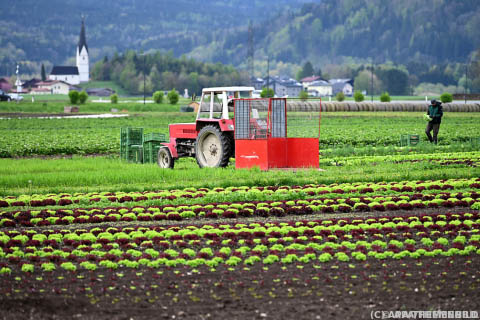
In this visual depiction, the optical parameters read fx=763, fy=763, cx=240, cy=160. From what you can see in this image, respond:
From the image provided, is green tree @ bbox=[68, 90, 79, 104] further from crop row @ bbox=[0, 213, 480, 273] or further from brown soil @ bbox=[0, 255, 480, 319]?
brown soil @ bbox=[0, 255, 480, 319]

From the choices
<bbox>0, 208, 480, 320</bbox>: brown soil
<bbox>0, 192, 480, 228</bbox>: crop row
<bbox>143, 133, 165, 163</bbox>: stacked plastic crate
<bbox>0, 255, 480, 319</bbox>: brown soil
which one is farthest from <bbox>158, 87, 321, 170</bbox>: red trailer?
<bbox>0, 255, 480, 319</bbox>: brown soil

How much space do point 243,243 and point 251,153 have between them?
1050cm

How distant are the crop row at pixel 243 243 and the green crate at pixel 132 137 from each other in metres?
14.8

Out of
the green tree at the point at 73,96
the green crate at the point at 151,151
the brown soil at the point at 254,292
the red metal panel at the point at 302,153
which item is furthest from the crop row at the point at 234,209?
the green tree at the point at 73,96

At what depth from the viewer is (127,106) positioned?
367ft

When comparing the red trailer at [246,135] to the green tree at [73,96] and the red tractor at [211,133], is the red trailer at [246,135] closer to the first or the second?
the red tractor at [211,133]

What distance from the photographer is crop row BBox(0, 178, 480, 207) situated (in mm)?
19009

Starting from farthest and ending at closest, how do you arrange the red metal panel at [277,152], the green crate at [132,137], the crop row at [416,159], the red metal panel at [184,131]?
the green crate at [132,137] → the crop row at [416,159] → the red metal panel at [184,131] → the red metal panel at [277,152]

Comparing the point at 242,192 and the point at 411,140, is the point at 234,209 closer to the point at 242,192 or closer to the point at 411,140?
the point at 242,192

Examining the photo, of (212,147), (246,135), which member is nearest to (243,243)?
(246,135)

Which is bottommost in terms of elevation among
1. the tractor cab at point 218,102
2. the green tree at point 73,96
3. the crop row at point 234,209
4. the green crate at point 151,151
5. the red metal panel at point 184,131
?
the crop row at point 234,209

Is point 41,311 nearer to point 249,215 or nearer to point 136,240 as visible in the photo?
point 136,240

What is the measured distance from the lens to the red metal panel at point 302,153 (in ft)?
81.9

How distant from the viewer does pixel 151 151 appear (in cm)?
2938
